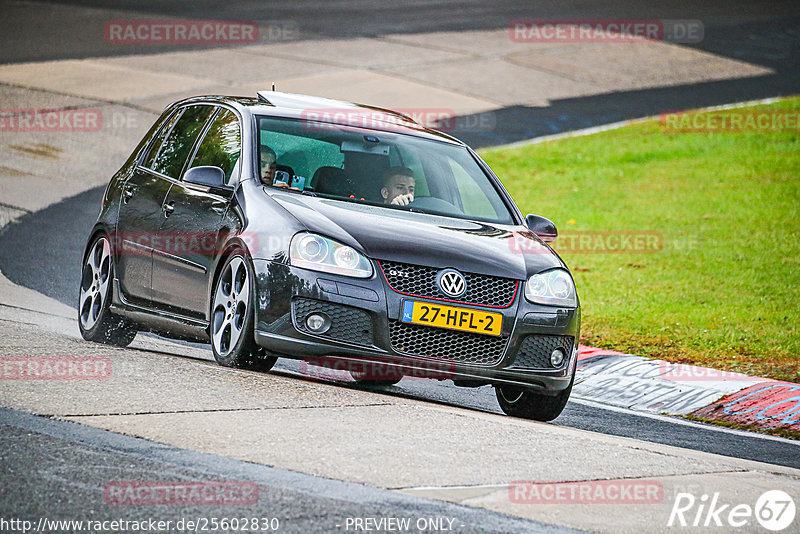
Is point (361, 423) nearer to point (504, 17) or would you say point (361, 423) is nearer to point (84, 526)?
point (84, 526)

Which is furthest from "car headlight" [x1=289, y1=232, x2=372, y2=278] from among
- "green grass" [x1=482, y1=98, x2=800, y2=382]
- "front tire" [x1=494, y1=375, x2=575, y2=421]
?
"green grass" [x1=482, y1=98, x2=800, y2=382]

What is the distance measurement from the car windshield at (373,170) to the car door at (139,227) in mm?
934

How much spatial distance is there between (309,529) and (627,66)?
2536 cm

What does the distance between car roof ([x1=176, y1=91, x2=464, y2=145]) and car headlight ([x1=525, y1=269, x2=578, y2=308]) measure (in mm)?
1702

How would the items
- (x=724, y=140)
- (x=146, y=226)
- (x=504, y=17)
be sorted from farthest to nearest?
(x=504, y=17) → (x=724, y=140) → (x=146, y=226)

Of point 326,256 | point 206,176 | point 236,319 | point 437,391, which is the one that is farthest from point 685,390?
point 206,176

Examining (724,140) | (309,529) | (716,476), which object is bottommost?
(724,140)

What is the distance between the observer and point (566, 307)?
778 centimetres

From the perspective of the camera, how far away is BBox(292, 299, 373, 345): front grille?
7227 millimetres

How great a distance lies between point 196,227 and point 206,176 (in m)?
0.35

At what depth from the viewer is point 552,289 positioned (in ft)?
25.3

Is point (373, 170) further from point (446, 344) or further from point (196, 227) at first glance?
point (446, 344)

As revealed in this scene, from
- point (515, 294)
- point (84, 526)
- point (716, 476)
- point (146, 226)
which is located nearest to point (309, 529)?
point (84, 526)

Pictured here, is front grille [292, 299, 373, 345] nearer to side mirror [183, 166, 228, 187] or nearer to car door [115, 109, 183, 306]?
side mirror [183, 166, 228, 187]
